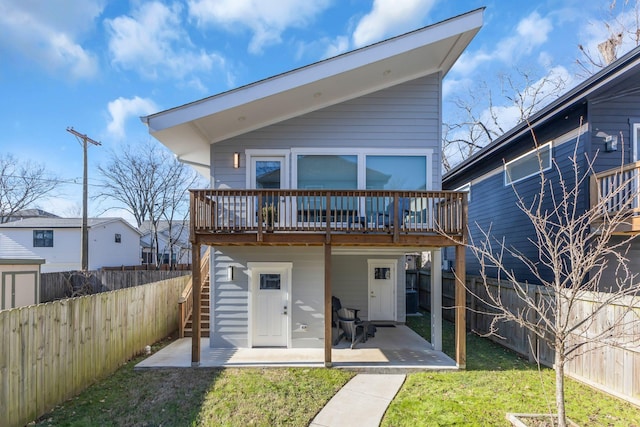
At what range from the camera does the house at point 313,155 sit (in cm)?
698

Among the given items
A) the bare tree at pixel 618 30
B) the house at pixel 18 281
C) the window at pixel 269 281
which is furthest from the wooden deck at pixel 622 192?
the house at pixel 18 281

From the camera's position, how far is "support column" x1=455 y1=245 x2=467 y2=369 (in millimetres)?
6154

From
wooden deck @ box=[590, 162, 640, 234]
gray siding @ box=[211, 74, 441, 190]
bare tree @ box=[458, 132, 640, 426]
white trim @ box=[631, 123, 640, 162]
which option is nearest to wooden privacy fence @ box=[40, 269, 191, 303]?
gray siding @ box=[211, 74, 441, 190]

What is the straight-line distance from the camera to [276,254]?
7680 mm

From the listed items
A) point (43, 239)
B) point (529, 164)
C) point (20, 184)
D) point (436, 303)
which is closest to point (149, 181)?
point (43, 239)

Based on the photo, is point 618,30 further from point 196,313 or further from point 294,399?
point 196,313

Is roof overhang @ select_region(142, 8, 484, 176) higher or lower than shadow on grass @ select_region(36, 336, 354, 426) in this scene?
higher

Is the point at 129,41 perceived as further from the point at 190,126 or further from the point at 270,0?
the point at 190,126

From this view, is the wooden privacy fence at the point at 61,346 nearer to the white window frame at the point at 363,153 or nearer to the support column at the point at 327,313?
the support column at the point at 327,313

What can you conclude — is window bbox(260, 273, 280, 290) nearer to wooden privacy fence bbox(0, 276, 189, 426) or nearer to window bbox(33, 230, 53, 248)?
wooden privacy fence bbox(0, 276, 189, 426)

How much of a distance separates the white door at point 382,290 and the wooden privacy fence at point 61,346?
6.04 metres

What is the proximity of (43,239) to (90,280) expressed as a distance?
7804 mm

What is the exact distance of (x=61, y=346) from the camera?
4824 mm

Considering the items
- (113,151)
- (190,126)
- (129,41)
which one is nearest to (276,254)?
(190,126)
